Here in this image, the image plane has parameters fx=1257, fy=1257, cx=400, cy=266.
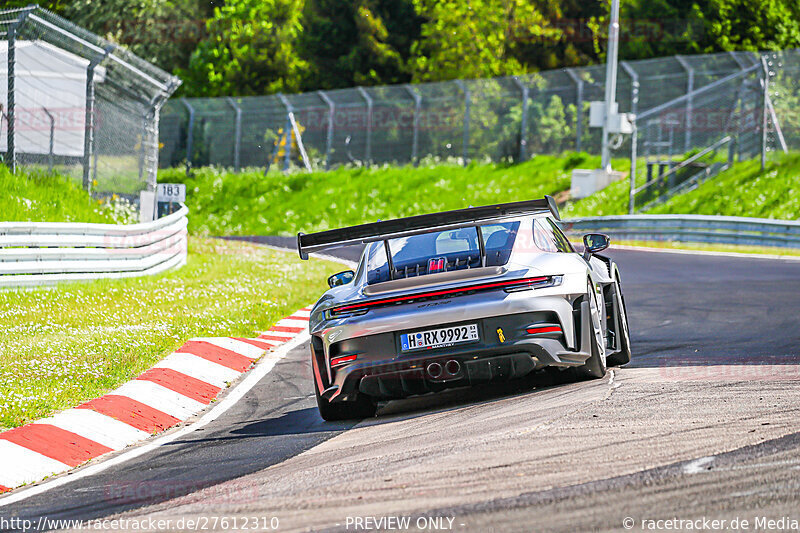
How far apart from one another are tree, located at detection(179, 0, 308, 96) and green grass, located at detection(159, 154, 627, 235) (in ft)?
38.9

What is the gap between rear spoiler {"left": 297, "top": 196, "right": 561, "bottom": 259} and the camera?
7727 millimetres

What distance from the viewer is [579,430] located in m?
6.29

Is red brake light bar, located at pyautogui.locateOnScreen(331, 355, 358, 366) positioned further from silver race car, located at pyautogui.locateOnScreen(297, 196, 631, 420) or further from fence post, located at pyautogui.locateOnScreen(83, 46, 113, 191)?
fence post, located at pyautogui.locateOnScreen(83, 46, 113, 191)

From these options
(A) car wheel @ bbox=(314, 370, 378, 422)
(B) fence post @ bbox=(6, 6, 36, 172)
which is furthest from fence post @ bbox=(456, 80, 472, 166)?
(A) car wheel @ bbox=(314, 370, 378, 422)

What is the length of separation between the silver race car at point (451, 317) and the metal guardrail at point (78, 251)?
784 centimetres

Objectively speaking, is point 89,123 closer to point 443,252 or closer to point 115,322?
point 115,322

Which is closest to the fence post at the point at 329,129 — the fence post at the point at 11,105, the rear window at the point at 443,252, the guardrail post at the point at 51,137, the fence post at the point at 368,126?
the fence post at the point at 368,126

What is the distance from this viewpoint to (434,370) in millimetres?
7672

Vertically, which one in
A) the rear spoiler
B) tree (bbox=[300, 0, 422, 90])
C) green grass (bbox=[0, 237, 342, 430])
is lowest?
green grass (bbox=[0, 237, 342, 430])

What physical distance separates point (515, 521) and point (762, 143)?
28.8 metres

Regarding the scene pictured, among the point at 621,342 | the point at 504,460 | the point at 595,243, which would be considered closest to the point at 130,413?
the point at 595,243

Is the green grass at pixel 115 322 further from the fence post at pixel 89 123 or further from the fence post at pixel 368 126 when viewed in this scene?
the fence post at pixel 368 126

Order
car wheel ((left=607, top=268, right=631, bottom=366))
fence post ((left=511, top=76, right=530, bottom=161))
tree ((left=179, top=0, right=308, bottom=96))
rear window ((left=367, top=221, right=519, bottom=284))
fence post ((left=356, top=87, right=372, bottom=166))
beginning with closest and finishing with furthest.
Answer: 1. rear window ((left=367, top=221, right=519, bottom=284))
2. car wheel ((left=607, top=268, right=631, bottom=366))
3. fence post ((left=511, top=76, right=530, bottom=161))
4. fence post ((left=356, top=87, right=372, bottom=166))
5. tree ((left=179, top=0, right=308, bottom=96))

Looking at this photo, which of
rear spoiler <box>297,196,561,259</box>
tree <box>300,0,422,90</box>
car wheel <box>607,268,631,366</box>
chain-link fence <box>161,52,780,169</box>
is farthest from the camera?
tree <box>300,0,422,90</box>
